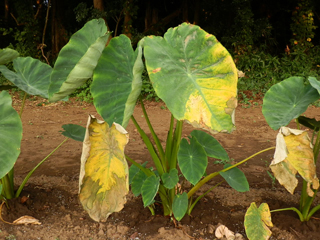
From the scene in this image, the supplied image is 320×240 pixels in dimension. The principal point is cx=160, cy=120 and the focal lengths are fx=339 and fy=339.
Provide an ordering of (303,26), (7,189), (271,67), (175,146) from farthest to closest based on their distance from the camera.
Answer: (303,26) → (271,67) → (7,189) → (175,146)

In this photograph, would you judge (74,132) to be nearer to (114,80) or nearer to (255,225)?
(114,80)

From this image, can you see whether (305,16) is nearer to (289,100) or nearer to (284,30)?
(284,30)

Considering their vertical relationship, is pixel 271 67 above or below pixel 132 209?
below

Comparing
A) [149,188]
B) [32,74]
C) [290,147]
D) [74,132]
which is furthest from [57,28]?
[290,147]

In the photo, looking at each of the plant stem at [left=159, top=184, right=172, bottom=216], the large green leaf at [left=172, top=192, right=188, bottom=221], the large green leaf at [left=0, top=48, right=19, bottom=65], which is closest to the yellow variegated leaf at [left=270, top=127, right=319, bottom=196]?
the large green leaf at [left=172, top=192, right=188, bottom=221]

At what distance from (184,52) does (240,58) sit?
5973 mm

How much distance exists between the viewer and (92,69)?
4.92ft

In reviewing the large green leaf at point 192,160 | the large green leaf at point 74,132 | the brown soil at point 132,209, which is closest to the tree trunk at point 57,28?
the brown soil at point 132,209

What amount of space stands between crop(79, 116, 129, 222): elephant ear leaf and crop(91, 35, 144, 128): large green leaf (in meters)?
0.10

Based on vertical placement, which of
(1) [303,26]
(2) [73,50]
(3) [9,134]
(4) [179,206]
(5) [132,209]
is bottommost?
(1) [303,26]

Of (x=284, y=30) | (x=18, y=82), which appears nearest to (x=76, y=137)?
(x=18, y=82)

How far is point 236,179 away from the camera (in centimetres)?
180

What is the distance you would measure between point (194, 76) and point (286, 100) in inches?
22.6

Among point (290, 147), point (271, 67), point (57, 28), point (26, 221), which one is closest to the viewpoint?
point (290, 147)
